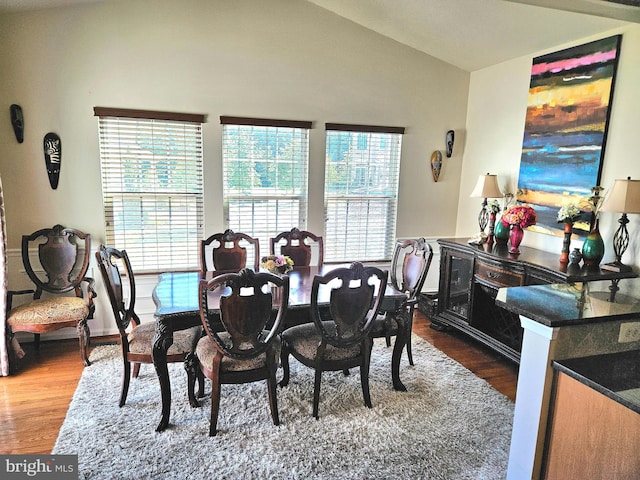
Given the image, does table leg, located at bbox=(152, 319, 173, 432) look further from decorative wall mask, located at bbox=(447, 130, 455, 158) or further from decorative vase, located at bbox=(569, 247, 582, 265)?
decorative wall mask, located at bbox=(447, 130, 455, 158)

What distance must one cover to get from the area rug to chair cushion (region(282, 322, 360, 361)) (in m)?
0.38

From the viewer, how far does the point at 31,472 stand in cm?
214

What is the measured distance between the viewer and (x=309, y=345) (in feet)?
9.17

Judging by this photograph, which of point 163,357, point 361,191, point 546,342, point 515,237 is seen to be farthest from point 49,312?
point 515,237

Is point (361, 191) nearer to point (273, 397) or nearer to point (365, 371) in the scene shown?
point (365, 371)

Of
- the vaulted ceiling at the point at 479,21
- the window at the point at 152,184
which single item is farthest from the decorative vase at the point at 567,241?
the window at the point at 152,184

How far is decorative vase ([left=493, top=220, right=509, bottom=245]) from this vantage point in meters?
3.85

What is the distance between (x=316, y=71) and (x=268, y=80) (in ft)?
1.67

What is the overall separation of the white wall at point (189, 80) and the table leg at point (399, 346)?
1.73 meters

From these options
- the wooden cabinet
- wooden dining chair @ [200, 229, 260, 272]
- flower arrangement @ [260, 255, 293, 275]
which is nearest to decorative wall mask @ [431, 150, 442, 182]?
wooden dining chair @ [200, 229, 260, 272]

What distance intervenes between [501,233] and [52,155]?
4036 mm

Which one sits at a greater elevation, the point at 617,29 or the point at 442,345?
the point at 617,29

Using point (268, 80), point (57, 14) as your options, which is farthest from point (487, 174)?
point (57, 14)

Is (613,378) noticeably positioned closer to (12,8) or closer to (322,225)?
(322,225)
